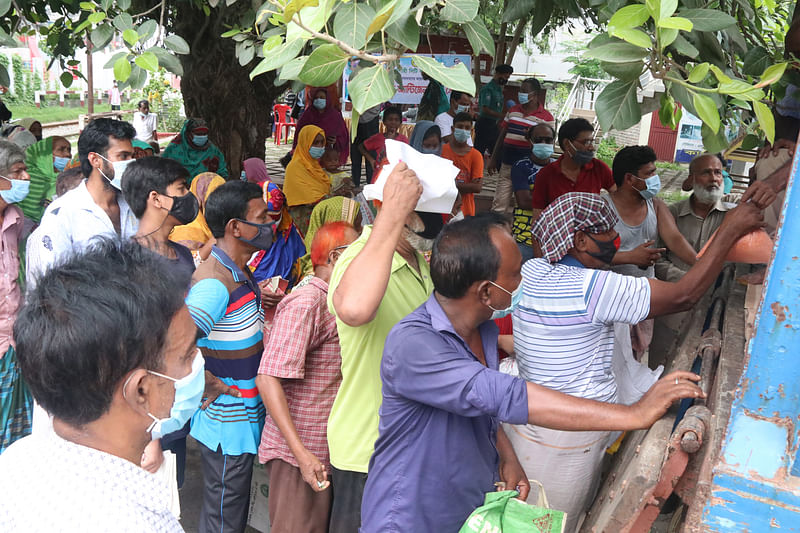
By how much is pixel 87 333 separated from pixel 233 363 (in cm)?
146

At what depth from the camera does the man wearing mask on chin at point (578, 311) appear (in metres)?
2.09

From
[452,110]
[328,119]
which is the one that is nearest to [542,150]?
[452,110]

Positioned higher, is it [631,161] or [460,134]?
[631,161]

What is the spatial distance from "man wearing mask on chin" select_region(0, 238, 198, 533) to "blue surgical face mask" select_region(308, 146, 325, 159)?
4448 millimetres

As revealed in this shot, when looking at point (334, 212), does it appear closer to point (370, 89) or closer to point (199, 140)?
point (199, 140)

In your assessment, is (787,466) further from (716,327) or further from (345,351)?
(345,351)

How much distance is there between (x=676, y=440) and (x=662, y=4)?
0.94 m

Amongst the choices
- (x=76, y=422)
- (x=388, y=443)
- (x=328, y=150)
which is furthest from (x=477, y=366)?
(x=328, y=150)

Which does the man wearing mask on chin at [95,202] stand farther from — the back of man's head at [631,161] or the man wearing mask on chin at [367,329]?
the back of man's head at [631,161]

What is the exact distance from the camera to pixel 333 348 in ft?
8.05

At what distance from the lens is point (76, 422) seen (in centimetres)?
118

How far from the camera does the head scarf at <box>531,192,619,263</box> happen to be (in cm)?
242

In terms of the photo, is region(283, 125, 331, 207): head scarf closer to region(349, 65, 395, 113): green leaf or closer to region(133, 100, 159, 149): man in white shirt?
region(349, 65, 395, 113): green leaf

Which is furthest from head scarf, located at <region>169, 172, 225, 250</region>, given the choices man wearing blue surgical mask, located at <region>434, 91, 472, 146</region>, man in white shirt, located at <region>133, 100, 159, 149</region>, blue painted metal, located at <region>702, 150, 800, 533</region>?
man in white shirt, located at <region>133, 100, 159, 149</region>
